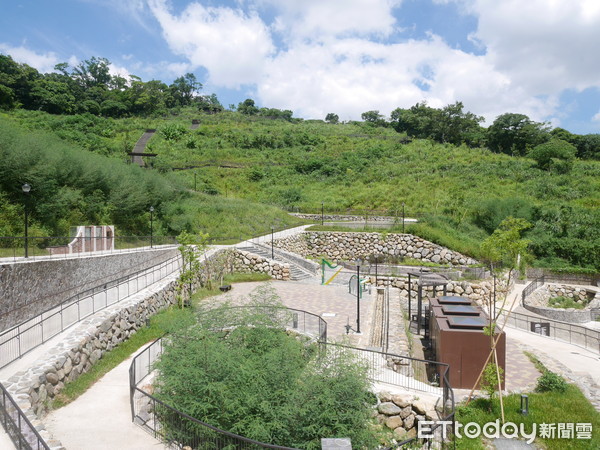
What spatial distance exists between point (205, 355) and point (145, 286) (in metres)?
9.92

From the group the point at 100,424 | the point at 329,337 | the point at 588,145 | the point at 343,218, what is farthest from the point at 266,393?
the point at 588,145

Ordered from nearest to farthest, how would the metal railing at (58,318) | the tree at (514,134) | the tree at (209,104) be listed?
the metal railing at (58,318)
the tree at (514,134)
the tree at (209,104)

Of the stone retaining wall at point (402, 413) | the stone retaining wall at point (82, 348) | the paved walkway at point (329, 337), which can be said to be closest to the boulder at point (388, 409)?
the stone retaining wall at point (402, 413)

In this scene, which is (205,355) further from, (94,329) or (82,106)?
(82,106)

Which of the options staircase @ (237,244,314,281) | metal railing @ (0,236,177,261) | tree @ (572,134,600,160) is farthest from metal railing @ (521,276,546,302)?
tree @ (572,134,600,160)

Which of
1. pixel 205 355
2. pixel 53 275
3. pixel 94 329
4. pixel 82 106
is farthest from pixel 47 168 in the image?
pixel 82 106

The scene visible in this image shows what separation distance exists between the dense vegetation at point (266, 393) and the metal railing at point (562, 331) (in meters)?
13.9

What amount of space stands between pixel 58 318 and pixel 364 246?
24699 mm

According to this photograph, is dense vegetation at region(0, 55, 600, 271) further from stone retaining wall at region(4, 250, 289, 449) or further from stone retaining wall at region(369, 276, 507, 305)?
stone retaining wall at region(4, 250, 289, 449)

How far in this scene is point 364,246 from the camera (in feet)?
110

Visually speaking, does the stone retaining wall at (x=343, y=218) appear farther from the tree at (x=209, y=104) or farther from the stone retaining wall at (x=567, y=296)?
the tree at (x=209, y=104)

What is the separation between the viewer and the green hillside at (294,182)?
28953 millimetres

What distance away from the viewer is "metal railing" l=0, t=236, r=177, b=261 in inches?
649

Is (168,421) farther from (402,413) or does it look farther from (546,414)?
(546,414)
